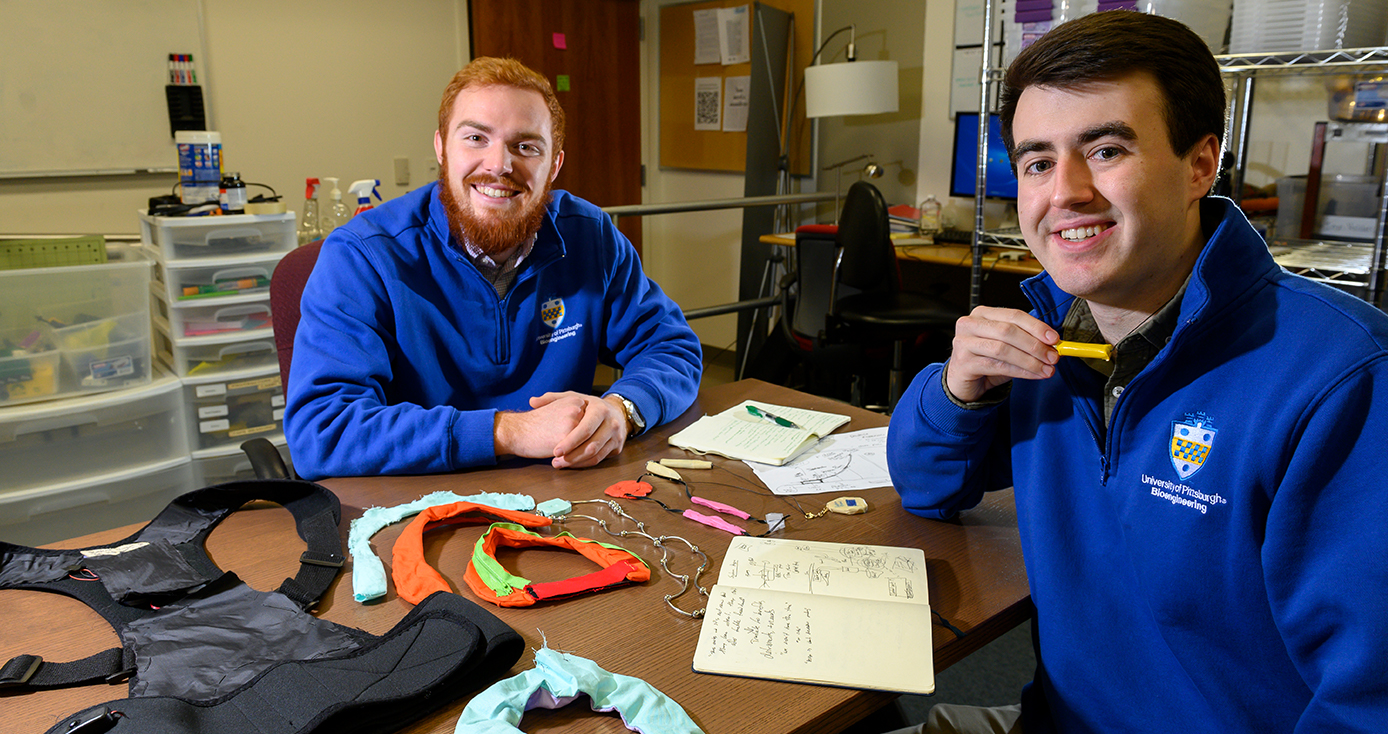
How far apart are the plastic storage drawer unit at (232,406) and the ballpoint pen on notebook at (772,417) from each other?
5.15ft

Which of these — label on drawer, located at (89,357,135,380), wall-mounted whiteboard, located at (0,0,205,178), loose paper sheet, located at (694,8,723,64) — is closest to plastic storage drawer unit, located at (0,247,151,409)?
label on drawer, located at (89,357,135,380)

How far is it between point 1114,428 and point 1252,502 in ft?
0.49

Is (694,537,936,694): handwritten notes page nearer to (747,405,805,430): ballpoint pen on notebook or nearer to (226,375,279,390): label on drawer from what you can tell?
(747,405,805,430): ballpoint pen on notebook

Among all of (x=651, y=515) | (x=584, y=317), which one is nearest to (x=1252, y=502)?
(x=651, y=515)

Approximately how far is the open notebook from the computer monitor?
2576 millimetres

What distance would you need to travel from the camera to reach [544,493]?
4.04ft

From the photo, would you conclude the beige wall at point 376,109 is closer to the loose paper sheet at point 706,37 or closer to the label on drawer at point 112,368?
the loose paper sheet at point 706,37

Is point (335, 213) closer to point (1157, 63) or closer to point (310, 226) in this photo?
point (310, 226)

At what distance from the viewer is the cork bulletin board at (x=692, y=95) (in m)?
4.64

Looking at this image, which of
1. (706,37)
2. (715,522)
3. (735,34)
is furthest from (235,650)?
(706,37)

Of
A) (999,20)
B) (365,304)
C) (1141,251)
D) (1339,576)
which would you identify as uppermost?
(999,20)

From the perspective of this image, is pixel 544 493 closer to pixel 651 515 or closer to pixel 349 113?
pixel 651 515

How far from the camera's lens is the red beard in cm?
157

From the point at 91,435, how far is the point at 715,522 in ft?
6.63
